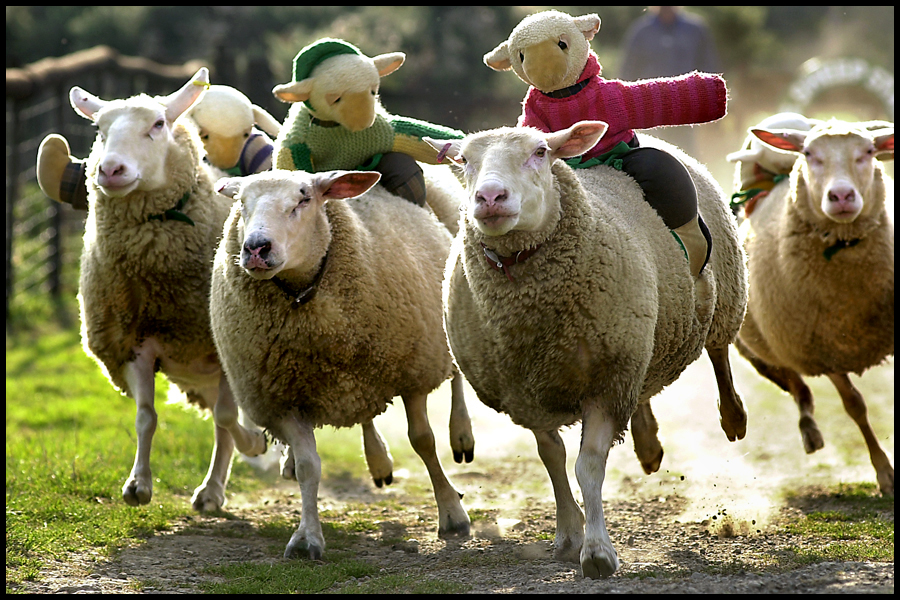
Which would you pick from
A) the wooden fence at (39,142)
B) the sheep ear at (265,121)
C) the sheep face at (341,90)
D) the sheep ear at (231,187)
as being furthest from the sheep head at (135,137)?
the wooden fence at (39,142)

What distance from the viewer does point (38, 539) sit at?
4.59 metres

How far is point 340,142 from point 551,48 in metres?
1.17

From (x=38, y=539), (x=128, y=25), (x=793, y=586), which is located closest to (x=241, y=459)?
(x=38, y=539)

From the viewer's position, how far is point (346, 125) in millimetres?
5051

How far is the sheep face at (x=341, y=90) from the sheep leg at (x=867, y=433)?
111 inches

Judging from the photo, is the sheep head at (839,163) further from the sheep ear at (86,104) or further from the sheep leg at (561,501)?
the sheep ear at (86,104)

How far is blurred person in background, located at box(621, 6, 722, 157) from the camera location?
1179 cm

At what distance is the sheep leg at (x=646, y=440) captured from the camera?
16.9ft

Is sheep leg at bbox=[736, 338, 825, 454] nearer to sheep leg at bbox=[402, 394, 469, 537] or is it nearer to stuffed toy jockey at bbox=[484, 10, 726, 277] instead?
stuffed toy jockey at bbox=[484, 10, 726, 277]

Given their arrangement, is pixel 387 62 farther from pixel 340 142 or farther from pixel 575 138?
pixel 575 138

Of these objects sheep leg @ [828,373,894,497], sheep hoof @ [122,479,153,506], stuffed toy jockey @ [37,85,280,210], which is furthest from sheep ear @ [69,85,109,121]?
sheep leg @ [828,373,894,497]

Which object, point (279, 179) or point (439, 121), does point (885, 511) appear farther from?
point (439, 121)

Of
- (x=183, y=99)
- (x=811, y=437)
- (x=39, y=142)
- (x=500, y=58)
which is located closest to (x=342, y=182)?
(x=500, y=58)

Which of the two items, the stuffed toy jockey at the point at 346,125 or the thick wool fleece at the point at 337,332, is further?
the stuffed toy jockey at the point at 346,125
